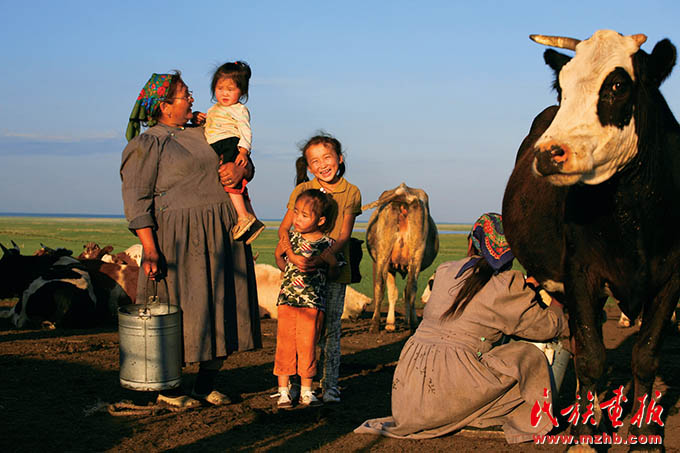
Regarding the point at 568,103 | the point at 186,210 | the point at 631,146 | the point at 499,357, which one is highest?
the point at 568,103

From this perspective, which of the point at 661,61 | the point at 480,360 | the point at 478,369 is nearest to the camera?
the point at 661,61

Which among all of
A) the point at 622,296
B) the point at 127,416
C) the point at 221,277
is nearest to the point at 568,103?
the point at 622,296

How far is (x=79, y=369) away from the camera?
246 inches

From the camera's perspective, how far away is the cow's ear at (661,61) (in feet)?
11.1

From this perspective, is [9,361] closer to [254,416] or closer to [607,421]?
[254,416]

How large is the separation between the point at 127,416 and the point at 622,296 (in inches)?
134

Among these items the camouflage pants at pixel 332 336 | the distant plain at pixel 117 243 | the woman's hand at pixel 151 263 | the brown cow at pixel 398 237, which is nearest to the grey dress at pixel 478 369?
the camouflage pants at pixel 332 336

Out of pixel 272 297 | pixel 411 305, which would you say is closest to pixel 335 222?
pixel 411 305

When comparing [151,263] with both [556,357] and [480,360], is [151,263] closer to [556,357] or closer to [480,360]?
[480,360]

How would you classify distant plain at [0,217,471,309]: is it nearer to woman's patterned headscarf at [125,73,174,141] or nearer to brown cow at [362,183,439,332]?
brown cow at [362,183,439,332]

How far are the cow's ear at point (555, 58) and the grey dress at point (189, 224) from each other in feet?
8.00

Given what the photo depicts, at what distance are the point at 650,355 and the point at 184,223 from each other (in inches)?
125

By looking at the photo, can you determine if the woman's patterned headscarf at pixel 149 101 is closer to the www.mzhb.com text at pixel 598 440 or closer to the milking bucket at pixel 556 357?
the milking bucket at pixel 556 357

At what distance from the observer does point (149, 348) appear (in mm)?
4395
